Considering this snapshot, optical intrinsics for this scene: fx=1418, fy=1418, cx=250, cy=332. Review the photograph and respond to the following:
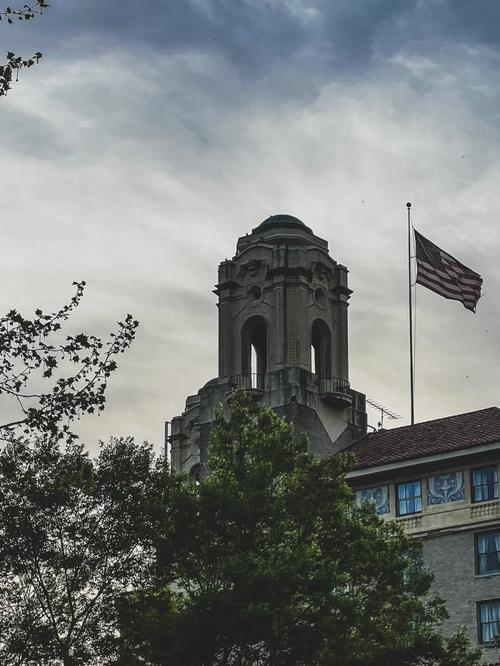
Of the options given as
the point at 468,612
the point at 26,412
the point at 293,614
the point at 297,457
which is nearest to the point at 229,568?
the point at 293,614

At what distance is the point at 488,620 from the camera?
54.2 m

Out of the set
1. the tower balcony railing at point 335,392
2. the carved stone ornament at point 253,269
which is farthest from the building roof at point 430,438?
the carved stone ornament at point 253,269

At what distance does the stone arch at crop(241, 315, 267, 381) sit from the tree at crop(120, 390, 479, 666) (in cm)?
3031

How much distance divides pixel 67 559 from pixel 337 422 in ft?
113

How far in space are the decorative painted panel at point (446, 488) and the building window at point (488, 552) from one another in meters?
1.93

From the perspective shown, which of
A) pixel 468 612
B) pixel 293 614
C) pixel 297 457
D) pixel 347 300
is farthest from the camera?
pixel 347 300

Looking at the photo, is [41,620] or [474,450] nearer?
[41,620]

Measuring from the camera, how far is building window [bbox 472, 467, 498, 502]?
56.4 metres

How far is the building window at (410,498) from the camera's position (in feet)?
191

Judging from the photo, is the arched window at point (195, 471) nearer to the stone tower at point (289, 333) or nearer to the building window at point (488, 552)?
the stone tower at point (289, 333)

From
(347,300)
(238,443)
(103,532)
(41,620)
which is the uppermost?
(347,300)

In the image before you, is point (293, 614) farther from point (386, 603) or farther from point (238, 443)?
point (238, 443)

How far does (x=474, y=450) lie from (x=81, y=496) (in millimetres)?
21134

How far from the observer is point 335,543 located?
40688 mm
